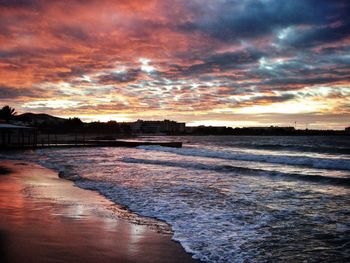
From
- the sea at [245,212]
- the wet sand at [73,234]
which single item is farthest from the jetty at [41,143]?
the wet sand at [73,234]

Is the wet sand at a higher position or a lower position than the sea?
higher

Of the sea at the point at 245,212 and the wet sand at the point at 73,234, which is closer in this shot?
the wet sand at the point at 73,234

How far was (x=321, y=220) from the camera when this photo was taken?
29.3 ft

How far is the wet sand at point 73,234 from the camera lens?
19.0 ft

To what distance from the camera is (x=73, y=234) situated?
7.10 meters

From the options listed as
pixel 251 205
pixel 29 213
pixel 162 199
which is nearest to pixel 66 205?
pixel 29 213

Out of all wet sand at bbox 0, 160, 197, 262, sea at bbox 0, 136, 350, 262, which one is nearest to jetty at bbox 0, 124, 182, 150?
sea at bbox 0, 136, 350, 262

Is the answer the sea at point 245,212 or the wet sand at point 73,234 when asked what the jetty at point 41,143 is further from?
the wet sand at point 73,234

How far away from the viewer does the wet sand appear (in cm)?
580

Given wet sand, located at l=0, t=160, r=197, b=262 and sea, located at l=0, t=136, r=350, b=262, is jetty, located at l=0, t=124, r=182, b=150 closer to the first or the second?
sea, located at l=0, t=136, r=350, b=262

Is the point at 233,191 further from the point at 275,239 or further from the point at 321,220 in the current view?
the point at 275,239

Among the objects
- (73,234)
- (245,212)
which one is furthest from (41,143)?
(73,234)

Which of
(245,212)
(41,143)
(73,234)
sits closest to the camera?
(73,234)

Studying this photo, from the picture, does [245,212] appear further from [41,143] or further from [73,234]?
[41,143]
